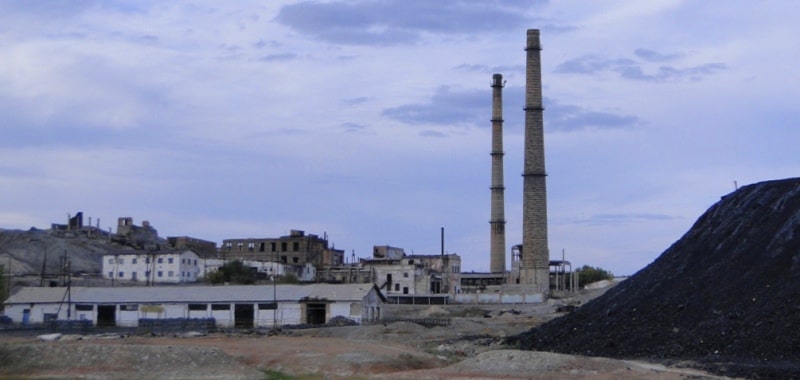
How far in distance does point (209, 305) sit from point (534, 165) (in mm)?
30651

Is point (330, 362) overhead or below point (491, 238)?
below

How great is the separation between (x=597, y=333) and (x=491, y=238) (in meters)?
60.3

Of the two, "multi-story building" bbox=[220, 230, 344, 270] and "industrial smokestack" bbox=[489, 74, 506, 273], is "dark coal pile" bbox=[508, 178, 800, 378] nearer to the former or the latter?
"industrial smokestack" bbox=[489, 74, 506, 273]

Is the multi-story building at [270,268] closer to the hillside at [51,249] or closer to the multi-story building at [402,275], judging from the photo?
the multi-story building at [402,275]

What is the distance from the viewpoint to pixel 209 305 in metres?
75.9

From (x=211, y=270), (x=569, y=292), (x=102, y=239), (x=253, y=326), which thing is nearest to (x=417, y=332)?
(x=253, y=326)

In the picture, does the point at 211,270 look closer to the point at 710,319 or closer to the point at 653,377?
the point at 710,319

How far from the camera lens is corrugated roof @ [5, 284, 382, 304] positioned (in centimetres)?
7575

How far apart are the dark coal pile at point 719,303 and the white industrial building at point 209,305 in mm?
25014

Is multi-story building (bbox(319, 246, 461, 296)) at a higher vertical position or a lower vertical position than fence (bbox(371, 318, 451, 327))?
higher

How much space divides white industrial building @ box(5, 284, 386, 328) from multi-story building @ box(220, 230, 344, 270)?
144 feet

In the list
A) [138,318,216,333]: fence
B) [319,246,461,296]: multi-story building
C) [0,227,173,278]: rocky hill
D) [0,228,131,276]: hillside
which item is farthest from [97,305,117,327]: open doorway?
[319,246,461,296]: multi-story building

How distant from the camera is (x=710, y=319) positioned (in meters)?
44.8

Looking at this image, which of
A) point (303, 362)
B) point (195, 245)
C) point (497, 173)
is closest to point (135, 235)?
point (195, 245)
